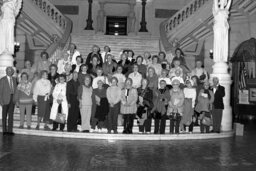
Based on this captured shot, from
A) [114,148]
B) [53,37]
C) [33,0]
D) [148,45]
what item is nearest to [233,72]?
[148,45]

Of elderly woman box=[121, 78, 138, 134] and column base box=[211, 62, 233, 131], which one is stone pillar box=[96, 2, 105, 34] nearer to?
column base box=[211, 62, 233, 131]

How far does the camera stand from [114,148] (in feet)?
29.4

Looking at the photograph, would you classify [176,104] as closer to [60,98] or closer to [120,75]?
[120,75]

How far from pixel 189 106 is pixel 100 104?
8.53ft

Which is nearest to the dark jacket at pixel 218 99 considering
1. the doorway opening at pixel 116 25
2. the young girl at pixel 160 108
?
the young girl at pixel 160 108

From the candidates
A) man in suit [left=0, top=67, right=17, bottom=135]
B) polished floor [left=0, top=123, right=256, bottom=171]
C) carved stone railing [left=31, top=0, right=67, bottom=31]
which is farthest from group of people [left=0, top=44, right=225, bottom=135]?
carved stone railing [left=31, top=0, right=67, bottom=31]

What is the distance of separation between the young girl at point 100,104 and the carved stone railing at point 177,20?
8.03 m

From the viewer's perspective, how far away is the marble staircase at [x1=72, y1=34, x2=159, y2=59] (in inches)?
773

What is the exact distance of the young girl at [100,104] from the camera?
10688 mm

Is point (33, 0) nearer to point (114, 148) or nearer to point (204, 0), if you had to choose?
point (204, 0)

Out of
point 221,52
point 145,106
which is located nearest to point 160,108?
point 145,106

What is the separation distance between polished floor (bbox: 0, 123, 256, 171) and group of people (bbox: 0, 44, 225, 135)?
3.07ft

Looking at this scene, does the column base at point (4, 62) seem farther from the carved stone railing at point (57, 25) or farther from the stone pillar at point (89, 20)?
the stone pillar at point (89, 20)

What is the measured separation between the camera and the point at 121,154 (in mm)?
8211
